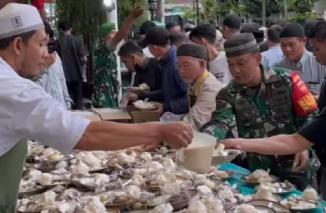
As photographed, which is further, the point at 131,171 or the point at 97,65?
the point at 97,65

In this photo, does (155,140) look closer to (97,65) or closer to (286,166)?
(286,166)

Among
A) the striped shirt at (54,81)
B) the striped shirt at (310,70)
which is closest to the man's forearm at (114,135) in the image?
the striped shirt at (310,70)

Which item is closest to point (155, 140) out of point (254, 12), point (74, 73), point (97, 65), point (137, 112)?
point (137, 112)

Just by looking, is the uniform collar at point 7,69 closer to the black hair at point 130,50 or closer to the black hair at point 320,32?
the black hair at point 320,32

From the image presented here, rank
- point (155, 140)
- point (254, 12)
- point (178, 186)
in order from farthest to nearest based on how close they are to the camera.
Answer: point (254, 12) → point (178, 186) → point (155, 140)

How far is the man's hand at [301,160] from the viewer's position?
2783 mm

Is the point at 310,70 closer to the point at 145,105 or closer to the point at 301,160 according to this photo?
the point at 145,105

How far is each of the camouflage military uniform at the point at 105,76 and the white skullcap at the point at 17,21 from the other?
5.17 metres

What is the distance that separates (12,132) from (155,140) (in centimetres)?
41

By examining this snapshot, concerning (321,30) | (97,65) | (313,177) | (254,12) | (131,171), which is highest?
(321,30)

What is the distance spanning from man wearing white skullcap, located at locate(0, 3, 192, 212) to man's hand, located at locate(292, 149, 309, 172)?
1.01 m

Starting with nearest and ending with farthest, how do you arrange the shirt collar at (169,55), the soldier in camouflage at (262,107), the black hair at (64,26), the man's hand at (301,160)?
the man's hand at (301,160), the soldier in camouflage at (262,107), the shirt collar at (169,55), the black hair at (64,26)

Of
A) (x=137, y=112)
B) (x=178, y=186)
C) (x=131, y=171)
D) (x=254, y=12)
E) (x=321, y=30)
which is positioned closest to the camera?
(x=178, y=186)

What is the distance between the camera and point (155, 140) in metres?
1.86
